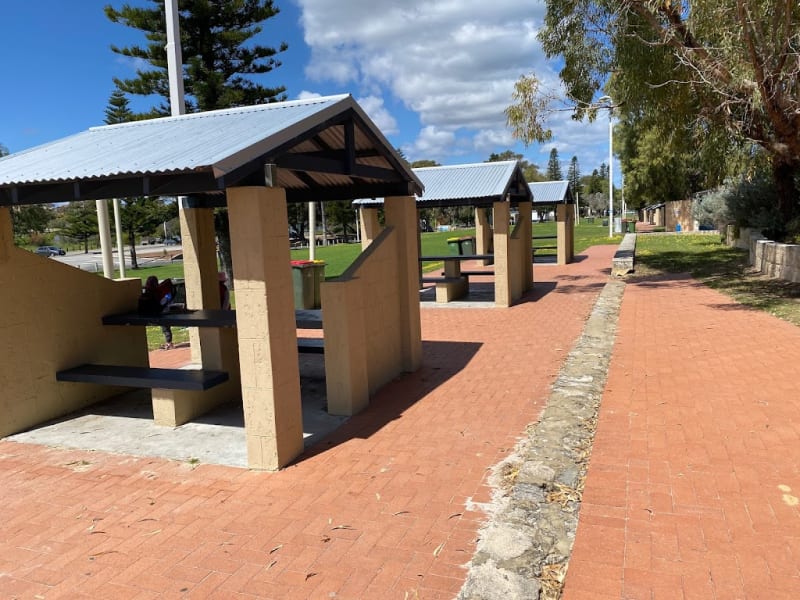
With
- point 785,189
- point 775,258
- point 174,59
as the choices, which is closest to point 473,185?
point 174,59

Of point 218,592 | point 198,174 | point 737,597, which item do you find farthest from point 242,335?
point 737,597

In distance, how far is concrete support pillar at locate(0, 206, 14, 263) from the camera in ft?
18.6

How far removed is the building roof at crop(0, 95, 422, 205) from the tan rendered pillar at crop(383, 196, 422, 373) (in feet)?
1.36

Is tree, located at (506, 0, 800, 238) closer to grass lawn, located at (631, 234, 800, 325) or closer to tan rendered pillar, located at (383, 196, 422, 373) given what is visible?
grass lawn, located at (631, 234, 800, 325)

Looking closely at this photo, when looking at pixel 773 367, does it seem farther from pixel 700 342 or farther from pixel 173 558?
pixel 173 558

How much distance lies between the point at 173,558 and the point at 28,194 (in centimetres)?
360

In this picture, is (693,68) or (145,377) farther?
(693,68)

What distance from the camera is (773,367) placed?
22.9 ft

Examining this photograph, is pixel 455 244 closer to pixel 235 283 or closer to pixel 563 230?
pixel 563 230

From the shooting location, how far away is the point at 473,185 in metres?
13.8

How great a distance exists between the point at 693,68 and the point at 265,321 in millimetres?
10333

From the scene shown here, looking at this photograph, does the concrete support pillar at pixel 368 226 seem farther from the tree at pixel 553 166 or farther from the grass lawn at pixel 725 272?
the tree at pixel 553 166

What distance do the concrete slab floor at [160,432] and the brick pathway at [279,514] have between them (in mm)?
154

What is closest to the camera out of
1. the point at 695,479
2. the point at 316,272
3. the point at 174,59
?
the point at 695,479
